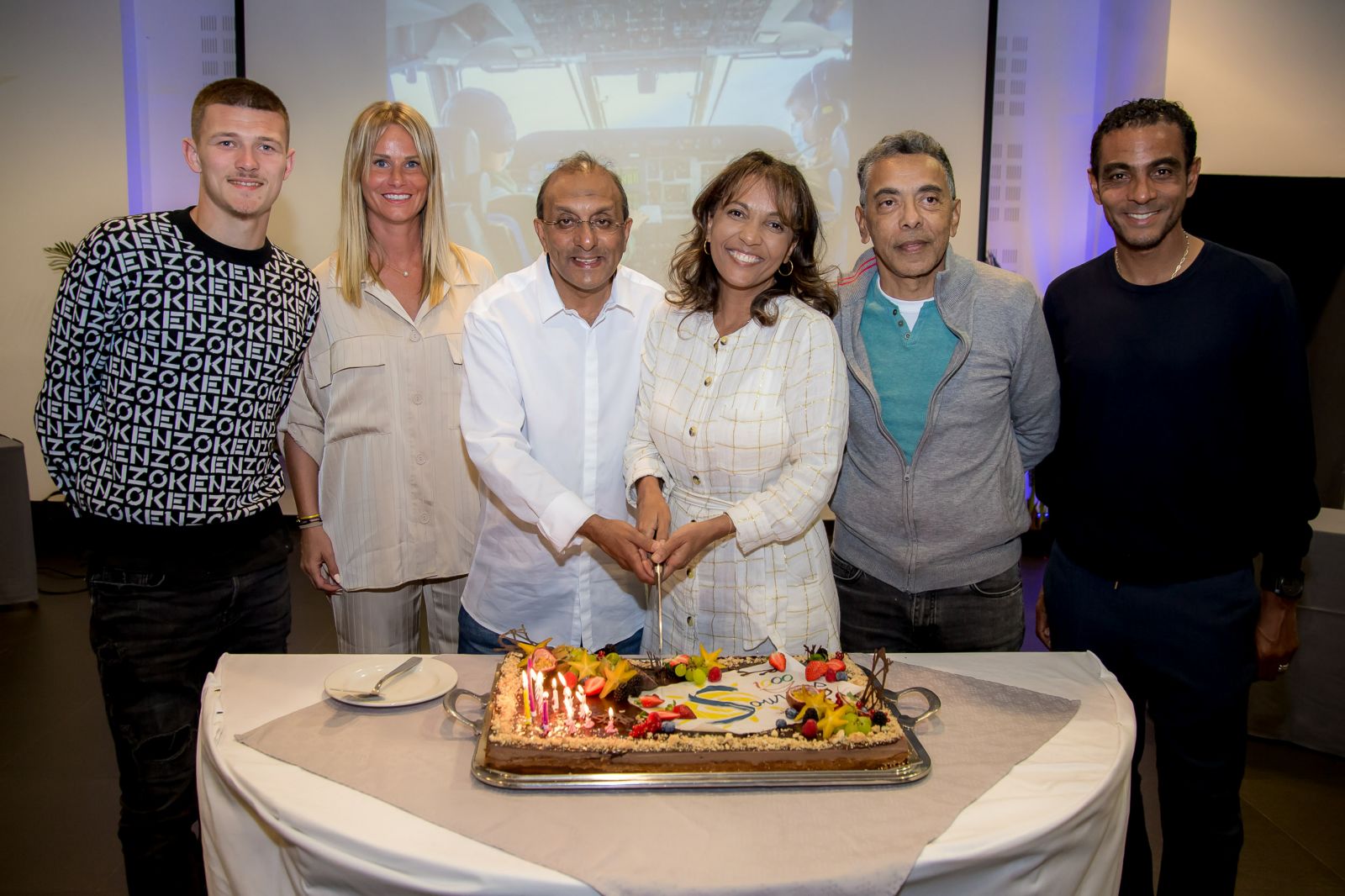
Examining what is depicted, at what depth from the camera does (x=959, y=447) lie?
221 centimetres

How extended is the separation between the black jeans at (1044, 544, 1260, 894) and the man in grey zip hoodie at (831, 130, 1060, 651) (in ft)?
0.88

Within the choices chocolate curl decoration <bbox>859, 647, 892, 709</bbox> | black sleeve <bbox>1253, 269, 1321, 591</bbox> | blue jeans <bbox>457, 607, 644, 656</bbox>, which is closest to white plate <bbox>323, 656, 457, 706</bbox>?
blue jeans <bbox>457, 607, 644, 656</bbox>

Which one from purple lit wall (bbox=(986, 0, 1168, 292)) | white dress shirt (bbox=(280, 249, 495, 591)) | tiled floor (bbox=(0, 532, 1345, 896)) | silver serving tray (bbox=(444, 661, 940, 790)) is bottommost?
tiled floor (bbox=(0, 532, 1345, 896))

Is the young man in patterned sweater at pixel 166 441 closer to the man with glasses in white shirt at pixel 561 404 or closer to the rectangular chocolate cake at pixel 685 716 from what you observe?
the man with glasses in white shirt at pixel 561 404

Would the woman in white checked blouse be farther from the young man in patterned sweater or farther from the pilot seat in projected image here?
the pilot seat in projected image

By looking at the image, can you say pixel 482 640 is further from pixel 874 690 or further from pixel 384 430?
pixel 874 690

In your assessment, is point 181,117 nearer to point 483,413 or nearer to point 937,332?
point 483,413

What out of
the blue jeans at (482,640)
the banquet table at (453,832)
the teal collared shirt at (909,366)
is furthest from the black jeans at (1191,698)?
the blue jeans at (482,640)

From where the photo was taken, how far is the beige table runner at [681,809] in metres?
1.29

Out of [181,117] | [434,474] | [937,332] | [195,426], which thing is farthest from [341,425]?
[181,117]

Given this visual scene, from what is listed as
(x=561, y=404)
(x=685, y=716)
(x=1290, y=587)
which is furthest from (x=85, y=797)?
(x=1290, y=587)

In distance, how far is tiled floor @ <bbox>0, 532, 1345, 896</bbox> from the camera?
288 centimetres

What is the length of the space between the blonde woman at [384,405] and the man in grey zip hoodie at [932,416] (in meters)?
1.12

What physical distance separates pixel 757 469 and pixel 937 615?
575 mm
